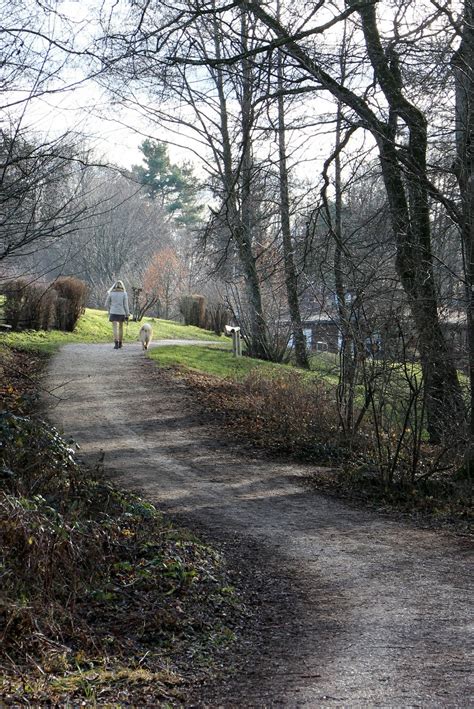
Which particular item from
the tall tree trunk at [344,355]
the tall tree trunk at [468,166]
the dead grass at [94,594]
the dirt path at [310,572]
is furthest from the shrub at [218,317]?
the dead grass at [94,594]

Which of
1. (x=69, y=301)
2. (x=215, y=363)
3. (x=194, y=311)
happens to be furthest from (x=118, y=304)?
(x=194, y=311)

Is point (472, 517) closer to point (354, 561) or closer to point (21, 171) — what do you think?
point (354, 561)

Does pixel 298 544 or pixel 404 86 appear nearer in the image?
pixel 298 544

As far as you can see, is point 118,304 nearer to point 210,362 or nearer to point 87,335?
point 210,362

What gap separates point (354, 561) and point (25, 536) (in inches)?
119

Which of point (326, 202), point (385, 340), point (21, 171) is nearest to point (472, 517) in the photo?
point (385, 340)

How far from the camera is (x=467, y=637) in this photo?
5250 millimetres

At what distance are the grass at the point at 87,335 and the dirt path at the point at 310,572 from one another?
15.7 feet

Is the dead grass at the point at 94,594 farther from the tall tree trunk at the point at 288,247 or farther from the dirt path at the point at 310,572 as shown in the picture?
the tall tree trunk at the point at 288,247

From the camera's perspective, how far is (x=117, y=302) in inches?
858

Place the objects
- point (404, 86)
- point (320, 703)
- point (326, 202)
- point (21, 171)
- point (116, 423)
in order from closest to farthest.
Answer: point (320, 703), point (21, 171), point (404, 86), point (326, 202), point (116, 423)

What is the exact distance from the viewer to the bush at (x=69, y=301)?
2561cm

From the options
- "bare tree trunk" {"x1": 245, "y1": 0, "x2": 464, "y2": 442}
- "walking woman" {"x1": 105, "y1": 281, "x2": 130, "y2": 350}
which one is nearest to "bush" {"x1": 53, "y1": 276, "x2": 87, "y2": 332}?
"walking woman" {"x1": 105, "y1": 281, "x2": 130, "y2": 350}

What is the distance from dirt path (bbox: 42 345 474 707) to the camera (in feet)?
14.8
